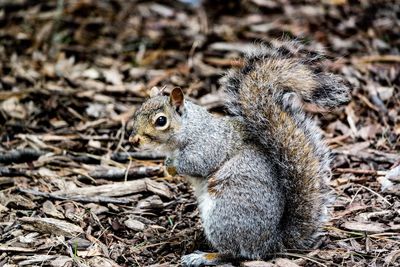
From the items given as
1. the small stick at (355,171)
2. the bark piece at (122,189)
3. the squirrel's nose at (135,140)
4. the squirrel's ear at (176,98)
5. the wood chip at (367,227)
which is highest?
the squirrel's ear at (176,98)

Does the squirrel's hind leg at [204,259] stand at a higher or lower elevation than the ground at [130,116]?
lower

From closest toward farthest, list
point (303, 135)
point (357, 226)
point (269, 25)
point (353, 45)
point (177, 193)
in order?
1. point (303, 135)
2. point (357, 226)
3. point (177, 193)
4. point (353, 45)
5. point (269, 25)

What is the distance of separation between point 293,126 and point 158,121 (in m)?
0.75

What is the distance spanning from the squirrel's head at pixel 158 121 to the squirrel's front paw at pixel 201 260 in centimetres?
65

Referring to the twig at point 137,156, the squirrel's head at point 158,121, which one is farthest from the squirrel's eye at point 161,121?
the twig at point 137,156

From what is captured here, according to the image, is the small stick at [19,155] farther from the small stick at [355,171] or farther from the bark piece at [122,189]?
the small stick at [355,171]

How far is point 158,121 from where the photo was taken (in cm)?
353

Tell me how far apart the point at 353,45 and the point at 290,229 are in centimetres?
317

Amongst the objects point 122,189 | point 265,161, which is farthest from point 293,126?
point 122,189

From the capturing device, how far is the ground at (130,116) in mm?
3635

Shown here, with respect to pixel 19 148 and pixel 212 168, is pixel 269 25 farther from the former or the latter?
pixel 212 168

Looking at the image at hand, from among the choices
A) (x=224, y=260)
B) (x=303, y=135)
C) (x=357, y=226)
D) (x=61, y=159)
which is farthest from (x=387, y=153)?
(x=61, y=159)

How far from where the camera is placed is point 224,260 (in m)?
3.40

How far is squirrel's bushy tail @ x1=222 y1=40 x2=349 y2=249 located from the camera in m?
3.26
